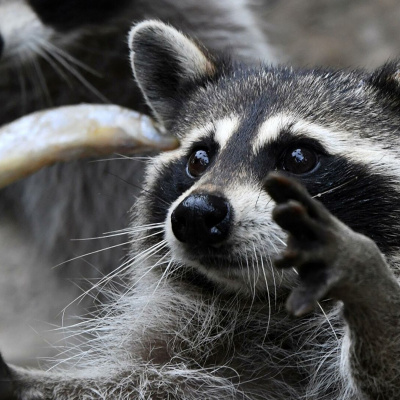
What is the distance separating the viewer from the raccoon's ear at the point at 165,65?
2.90m

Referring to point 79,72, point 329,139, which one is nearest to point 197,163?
point 329,139

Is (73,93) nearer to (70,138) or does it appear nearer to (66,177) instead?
(66,177)

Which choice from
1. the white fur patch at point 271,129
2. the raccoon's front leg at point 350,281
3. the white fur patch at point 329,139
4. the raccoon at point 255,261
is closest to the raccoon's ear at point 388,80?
the raccoon at point 255,261

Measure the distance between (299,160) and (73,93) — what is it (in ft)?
6.73

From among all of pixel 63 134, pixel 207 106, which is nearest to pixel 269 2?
pixel 207 106

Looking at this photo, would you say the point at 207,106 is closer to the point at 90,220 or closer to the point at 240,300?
the point at 240,300

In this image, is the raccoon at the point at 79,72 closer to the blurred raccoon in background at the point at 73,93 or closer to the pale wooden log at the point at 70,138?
the blurred raccoon in background at the point at 73,93

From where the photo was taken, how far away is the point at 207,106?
9.03 ft

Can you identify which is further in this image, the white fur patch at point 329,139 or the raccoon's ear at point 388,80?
the raccoon's ear at point 388,80

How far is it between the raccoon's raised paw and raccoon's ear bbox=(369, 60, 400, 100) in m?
0.91

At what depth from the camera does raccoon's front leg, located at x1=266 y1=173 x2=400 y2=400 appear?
169 cm

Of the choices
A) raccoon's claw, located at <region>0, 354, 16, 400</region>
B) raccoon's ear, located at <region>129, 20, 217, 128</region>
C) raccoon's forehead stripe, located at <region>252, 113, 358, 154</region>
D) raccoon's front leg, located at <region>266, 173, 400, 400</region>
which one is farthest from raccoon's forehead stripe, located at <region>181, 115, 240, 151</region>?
raccoon's claw, located at <region>0, 354, 16, 400</region>

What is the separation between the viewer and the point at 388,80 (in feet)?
8.41

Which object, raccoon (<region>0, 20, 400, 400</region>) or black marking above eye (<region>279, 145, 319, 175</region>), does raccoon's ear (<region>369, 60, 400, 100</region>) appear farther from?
black marking above eye (<region>279, 145, 319, 175</region>)
